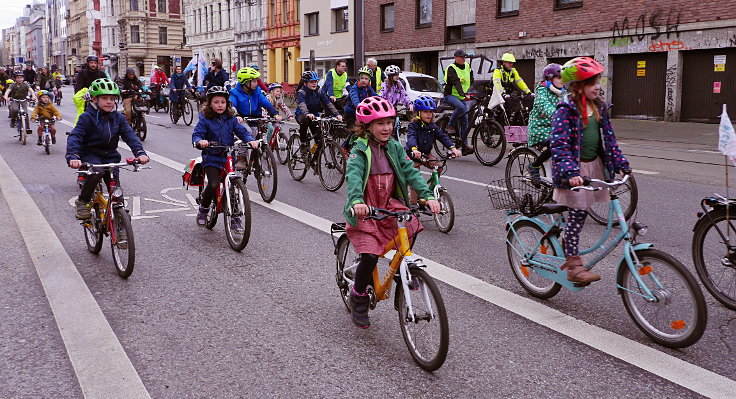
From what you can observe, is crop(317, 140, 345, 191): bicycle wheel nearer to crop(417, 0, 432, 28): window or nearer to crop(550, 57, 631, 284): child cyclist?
crop(550, 57, 631, 284): child cyclist

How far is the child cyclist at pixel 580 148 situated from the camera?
4.46 meters

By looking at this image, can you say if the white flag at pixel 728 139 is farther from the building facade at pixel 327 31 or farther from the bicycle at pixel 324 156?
the building facade at pixel 327 31

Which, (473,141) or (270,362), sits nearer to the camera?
(270,362)

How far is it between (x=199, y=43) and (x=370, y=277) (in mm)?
63232

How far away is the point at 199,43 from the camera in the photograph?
6400 cm

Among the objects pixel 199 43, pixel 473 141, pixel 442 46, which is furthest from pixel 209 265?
pixel 199 43

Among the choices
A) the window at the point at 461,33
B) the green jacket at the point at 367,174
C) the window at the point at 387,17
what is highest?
the window at the point at 387,17

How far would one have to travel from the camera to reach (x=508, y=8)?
28.5 meters

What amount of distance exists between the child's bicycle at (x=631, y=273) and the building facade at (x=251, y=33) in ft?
159

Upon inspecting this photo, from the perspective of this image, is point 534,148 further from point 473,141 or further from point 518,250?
point 473,141

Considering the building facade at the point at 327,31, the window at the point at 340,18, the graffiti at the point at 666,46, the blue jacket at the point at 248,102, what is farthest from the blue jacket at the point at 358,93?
the window at the point at 340,18

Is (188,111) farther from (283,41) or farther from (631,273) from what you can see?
(283,41)

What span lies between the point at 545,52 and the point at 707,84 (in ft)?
21.6

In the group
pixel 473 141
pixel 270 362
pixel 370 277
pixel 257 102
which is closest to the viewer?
pixel 270 362
